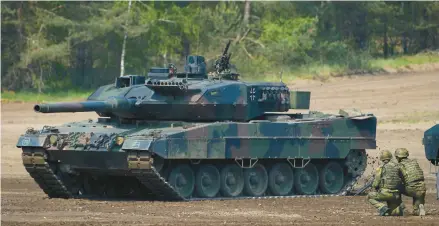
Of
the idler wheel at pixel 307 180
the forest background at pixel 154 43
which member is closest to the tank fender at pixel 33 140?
the idler wheel at pixel 307 180

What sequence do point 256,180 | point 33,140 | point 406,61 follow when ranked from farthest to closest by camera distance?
point 406,61, point 256,180, point 33,140

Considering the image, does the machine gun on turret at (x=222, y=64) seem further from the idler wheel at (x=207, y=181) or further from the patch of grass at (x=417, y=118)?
the patch of grass at (x=417, y=118)

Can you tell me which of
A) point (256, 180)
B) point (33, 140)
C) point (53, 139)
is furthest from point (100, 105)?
point (256, 180)

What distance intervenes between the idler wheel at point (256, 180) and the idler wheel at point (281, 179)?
0.59 ft

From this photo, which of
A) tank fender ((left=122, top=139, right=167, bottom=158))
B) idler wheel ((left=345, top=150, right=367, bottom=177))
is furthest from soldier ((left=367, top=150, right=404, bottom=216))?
idler wheel ((left=345, top=150, right=367, bottom=177))

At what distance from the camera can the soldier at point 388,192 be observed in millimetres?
21812

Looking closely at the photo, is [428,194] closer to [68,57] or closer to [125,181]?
[125,181]

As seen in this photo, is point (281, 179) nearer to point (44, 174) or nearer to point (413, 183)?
point (44, 174)

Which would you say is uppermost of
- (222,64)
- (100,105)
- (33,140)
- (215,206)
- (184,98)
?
(222,64)

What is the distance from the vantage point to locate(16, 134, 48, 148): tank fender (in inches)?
1020

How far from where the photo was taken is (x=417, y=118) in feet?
129

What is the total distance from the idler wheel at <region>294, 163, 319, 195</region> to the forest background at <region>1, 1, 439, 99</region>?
22262mm

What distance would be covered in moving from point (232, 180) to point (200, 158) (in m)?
1.39

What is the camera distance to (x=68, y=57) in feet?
178
